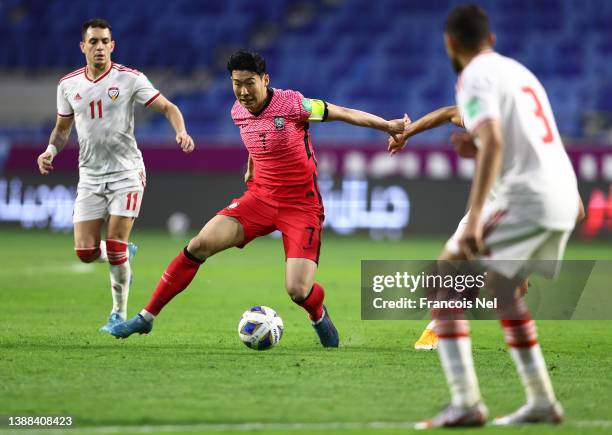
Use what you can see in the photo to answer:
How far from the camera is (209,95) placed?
24719mm

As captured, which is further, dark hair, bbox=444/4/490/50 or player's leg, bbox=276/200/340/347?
player's leg, bbox=276/200/340/347

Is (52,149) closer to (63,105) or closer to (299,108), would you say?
(63,105)

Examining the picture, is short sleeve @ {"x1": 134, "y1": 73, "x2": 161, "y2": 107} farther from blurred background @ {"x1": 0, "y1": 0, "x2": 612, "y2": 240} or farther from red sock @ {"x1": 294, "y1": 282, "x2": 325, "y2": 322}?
blurred background @ {"x1": 0, "y1": 0, "x2": 612, "y2": 240}

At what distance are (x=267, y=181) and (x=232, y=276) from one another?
6039 mm

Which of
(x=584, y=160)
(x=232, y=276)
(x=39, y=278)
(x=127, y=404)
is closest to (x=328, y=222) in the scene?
(x=584, y=160)

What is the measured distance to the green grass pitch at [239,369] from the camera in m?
5.57

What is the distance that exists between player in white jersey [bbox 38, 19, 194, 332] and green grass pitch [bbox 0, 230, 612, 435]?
73cm

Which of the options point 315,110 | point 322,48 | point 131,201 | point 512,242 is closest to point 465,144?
point 512,242

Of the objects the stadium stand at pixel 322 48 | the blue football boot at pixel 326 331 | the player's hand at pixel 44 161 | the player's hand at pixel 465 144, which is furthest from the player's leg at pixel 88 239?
the stadium stand at pixel 322 48

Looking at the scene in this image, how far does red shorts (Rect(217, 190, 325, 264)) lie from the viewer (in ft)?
27.0

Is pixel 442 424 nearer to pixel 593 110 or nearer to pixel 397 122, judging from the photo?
pixel 397 122

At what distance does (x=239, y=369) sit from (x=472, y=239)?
2.54m

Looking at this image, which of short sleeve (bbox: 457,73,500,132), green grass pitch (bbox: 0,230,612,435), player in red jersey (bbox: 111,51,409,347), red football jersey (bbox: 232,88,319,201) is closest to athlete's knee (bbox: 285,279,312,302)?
player in red jersey (bbox: 111,51,409,347)

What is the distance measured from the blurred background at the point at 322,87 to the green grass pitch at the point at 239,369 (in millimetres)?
7989
